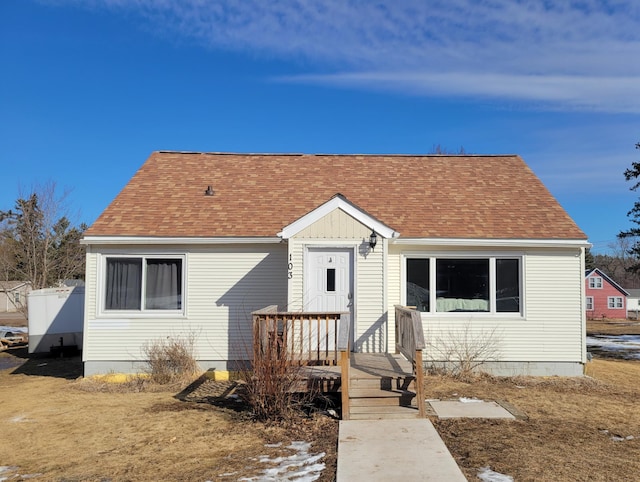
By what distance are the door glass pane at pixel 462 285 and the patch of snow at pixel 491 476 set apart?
5.91m

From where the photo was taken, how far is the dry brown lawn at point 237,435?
5375 millimetres

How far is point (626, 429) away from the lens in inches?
268

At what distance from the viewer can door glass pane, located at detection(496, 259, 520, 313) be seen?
1087 centimetres

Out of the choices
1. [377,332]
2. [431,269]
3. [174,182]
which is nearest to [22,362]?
[174,182]

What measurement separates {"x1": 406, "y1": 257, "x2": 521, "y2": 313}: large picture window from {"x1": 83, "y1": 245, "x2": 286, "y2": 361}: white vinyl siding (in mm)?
3053

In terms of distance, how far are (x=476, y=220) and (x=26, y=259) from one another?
19488mm

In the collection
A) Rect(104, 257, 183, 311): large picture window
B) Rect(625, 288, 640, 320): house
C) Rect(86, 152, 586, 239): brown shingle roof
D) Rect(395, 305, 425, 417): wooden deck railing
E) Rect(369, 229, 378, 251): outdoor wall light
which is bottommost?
Rect(625, 288, 640, 320): house

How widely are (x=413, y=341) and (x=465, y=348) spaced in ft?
10.0

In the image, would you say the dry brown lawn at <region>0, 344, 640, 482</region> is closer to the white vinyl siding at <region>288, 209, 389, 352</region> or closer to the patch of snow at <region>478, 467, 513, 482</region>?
the patch of snow at <region>478, 467, 513, 482</region>

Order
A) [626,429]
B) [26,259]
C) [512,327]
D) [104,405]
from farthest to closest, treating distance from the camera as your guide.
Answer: [26,259] < [512,327] < [104,405] < [626,429]

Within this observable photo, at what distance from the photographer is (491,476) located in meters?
4.95

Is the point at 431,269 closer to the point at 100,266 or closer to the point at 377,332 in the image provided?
the point at 377,332

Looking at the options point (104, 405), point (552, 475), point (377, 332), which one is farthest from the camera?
point (377, 332)

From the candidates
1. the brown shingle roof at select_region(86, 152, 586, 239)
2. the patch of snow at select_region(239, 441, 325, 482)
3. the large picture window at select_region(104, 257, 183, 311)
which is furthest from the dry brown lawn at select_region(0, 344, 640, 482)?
the brown shingle roof at select_region(86, 152, 586, 239)
